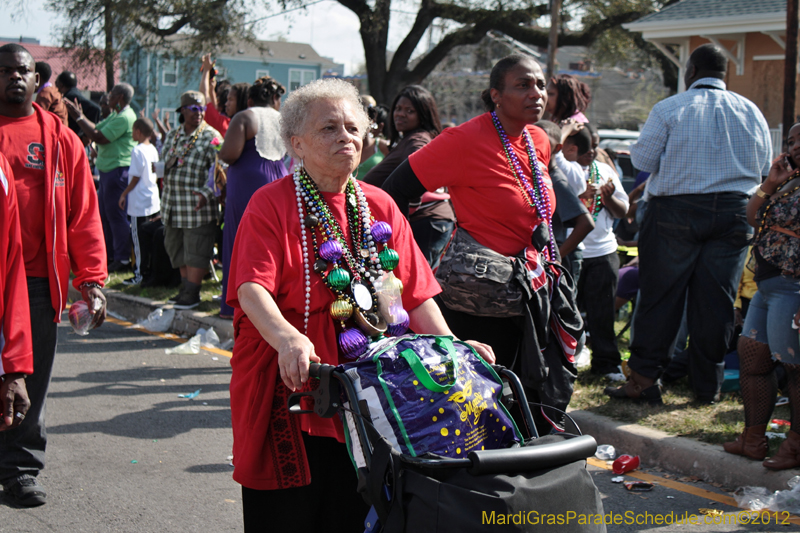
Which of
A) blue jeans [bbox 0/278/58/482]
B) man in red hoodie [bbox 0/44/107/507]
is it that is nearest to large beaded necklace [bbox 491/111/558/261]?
man in red hoodie [bbox 0/44/107/507]

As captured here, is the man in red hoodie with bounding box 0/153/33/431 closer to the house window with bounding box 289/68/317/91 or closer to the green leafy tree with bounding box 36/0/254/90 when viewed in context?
the green leafy tree with bounding box 36/0/254/90

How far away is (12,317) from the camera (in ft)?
11.4

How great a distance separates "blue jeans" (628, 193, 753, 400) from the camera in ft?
17.1

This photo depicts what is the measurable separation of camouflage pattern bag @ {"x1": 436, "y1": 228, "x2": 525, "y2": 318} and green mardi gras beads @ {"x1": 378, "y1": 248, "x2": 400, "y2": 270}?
104cm

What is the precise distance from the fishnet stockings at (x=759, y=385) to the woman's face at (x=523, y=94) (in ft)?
6.48

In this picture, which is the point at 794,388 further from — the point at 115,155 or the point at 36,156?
the point at 115,155

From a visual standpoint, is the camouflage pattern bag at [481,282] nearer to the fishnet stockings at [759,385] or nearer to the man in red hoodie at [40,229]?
the fishnet stockings at [759,385]

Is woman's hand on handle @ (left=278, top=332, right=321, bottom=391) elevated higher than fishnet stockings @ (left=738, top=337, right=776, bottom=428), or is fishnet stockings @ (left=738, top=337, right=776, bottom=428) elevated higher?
woman's hand on handle @ (left=278, top=332, right=321, bottom=391)

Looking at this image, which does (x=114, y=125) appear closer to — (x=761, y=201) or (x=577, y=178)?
(x=577, y=178)

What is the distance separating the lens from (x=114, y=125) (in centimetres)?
1055

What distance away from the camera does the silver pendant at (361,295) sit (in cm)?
269

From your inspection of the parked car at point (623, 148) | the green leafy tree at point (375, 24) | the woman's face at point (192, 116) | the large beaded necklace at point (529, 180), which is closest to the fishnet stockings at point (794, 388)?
the large beaded necklace at point (529, 180)

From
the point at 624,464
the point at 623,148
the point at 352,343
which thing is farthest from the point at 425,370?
the point at 623,148

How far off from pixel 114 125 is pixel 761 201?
8.58 meters
